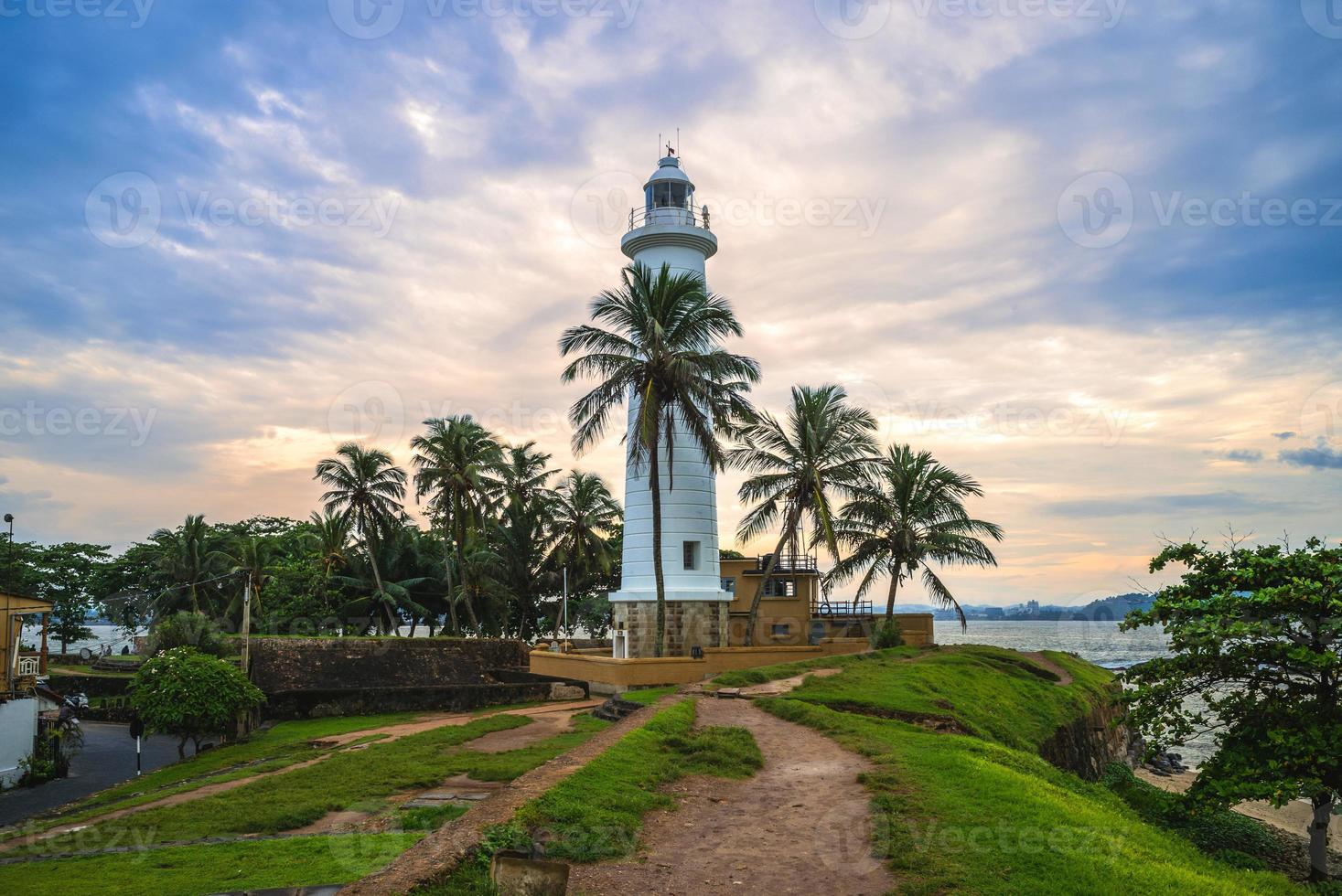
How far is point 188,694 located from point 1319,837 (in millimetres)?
22185

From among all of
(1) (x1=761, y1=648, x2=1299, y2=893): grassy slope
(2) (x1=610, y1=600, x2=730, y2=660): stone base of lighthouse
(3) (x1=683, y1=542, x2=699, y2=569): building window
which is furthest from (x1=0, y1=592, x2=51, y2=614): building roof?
(1) (x1=761, y1=648, x2=1299, y2=893): grassy slope

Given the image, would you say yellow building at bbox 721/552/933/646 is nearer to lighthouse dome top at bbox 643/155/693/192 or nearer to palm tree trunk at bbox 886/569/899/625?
palm tree trunk at bbox 886/569/899/625

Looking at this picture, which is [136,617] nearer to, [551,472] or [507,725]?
[551,472]

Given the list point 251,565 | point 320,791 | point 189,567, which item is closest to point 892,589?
point 320,791

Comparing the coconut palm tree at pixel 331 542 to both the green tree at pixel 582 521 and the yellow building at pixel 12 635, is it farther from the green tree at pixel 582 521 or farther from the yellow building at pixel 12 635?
the yellow building at pixel 12 635

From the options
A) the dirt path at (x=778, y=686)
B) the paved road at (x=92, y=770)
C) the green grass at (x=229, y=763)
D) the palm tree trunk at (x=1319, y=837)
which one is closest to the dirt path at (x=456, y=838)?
the dirt path at (x=778, y=686)

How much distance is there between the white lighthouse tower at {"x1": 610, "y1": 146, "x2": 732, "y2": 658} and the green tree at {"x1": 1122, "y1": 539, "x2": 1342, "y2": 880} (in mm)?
16953

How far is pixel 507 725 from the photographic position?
20672 mm

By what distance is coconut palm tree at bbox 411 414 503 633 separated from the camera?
40062 millimetres

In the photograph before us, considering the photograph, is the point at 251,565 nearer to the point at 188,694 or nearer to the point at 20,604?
the point at 20,604

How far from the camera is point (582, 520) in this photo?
44.7 meters

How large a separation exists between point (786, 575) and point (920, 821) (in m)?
28.1

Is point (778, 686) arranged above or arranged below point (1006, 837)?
above

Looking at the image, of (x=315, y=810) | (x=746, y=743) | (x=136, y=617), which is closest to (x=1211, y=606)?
(x=746, y=743)
